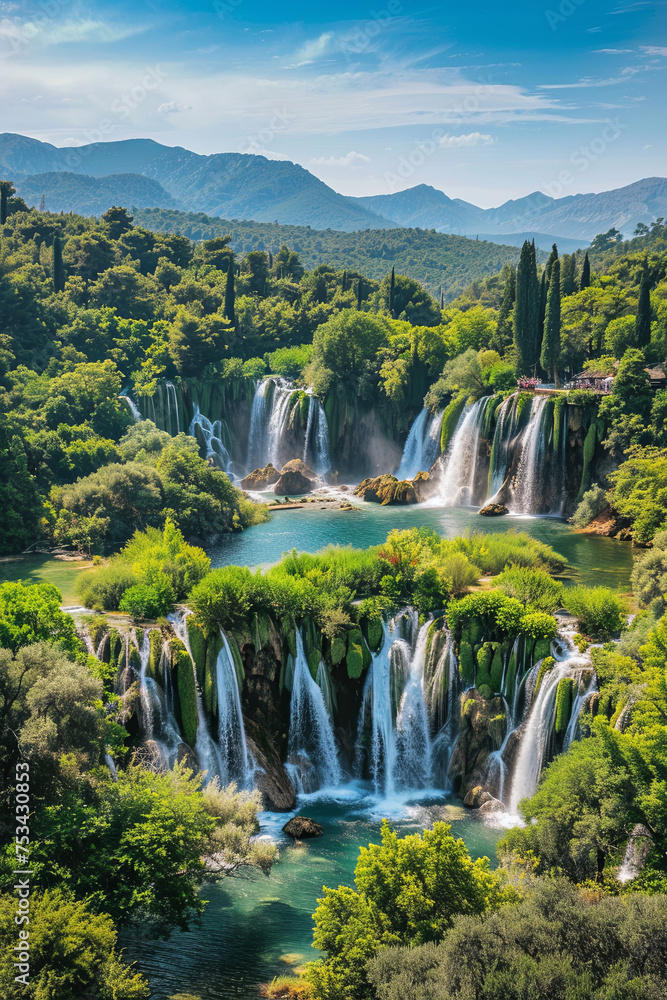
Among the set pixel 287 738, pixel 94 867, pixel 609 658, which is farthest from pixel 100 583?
pixel 609 658

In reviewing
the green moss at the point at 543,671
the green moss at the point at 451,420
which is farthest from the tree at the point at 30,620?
the green moss at the point at 451,420

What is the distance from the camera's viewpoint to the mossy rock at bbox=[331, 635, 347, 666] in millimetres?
26969

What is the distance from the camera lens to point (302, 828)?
2284 centimetres

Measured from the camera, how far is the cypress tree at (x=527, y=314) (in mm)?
54562

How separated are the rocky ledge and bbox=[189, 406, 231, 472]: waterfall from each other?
33.9 feet

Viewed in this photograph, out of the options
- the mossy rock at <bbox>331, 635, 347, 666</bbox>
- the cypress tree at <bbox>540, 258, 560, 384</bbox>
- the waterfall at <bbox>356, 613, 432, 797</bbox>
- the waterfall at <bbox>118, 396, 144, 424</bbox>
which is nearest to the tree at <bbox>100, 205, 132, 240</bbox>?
the waterfall at <bbox>118, 396, 144, 424</bbox>

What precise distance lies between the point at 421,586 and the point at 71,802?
13955 mm

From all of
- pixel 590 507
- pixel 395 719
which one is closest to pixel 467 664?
pixel 395 719

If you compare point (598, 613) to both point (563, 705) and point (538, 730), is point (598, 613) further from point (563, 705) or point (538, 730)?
point (538, 730)

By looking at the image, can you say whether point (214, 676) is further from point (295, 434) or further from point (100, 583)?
point (295, 434)

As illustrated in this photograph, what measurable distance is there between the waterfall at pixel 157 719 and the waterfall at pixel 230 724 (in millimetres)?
1336

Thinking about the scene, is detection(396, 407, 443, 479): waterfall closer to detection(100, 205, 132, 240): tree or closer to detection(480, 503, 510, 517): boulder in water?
detection(480, 503, 510, 517): boulder in water

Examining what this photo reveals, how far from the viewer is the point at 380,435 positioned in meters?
61.5

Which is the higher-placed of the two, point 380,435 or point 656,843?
point 380,435
